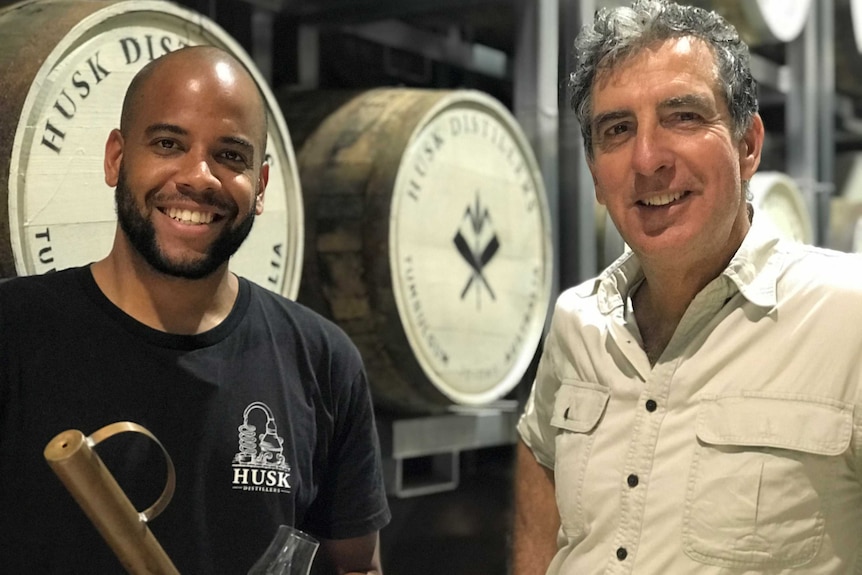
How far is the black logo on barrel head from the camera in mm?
2418

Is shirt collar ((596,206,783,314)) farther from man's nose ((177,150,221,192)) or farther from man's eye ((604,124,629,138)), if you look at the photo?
man's nose ((177,150,221,192))

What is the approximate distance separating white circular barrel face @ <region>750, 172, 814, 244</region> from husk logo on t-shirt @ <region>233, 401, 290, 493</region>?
2.37m

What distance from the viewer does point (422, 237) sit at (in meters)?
2.27

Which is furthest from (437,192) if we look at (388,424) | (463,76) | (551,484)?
(463,76)

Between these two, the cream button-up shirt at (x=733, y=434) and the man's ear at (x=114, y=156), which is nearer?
the cream button-up shirt at (x=733, y=434)

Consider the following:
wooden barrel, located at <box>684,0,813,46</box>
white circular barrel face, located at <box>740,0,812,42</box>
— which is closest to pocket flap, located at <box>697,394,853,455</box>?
wooden barrel, located at <box>684,0,813,46</box>

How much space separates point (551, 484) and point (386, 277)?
0.62 meters

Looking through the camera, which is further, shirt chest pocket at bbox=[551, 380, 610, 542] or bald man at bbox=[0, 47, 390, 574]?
shirt chest pocket at bbox=[551, 380, 610, 542]

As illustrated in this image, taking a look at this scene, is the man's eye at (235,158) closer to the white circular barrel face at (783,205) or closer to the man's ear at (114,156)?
the man's ear at (114,156)

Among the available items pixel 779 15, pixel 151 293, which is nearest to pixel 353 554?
pixel 151 293

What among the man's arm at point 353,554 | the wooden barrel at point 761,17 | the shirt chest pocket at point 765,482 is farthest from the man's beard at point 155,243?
the wooden barrel at point 761,17

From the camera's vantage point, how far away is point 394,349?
7.29 ft

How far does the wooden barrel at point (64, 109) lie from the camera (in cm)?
151

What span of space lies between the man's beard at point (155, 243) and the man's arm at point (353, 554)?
0.53m
